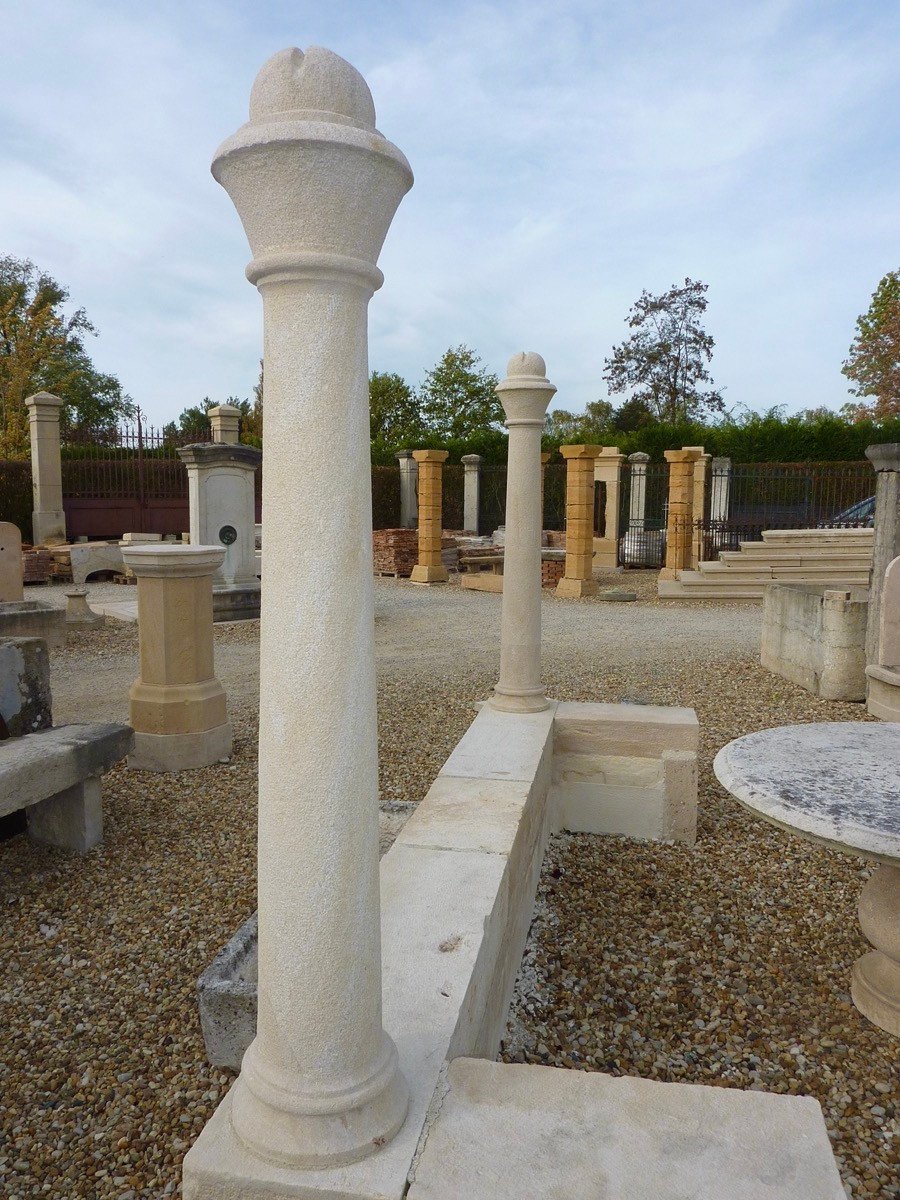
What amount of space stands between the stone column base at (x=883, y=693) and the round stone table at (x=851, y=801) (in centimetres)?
293

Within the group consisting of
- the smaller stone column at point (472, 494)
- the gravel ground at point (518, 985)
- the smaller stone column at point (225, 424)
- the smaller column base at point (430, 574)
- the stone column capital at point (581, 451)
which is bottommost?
the gravel ground at point (518, 985)

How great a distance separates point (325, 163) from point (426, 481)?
47.5 feet

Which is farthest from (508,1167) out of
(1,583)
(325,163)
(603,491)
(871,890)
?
(603,491)

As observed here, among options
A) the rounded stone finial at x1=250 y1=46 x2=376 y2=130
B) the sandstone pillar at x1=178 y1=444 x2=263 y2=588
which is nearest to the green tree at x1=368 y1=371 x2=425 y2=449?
the sandstone pillar at x1=178 y1=444 x2=263 y2=588

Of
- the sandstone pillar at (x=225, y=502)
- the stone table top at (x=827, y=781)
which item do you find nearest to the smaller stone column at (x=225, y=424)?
the sandstone pillar at (x=225, y=502)

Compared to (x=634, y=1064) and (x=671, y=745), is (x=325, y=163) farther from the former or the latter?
(x=671, y=745)

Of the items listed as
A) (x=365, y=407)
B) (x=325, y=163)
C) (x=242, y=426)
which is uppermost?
(x=242, y=426)

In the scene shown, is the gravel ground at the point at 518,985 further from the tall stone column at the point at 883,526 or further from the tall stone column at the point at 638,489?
the tall stone column at the point at 638,489

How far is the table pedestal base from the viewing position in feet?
8.97

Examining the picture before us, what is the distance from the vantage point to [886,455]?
20.2 feet

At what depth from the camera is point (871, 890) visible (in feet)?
9.35

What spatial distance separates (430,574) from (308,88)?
14.3 metres

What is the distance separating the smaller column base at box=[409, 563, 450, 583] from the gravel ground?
1033 cm

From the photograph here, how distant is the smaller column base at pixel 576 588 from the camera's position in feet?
45.7
